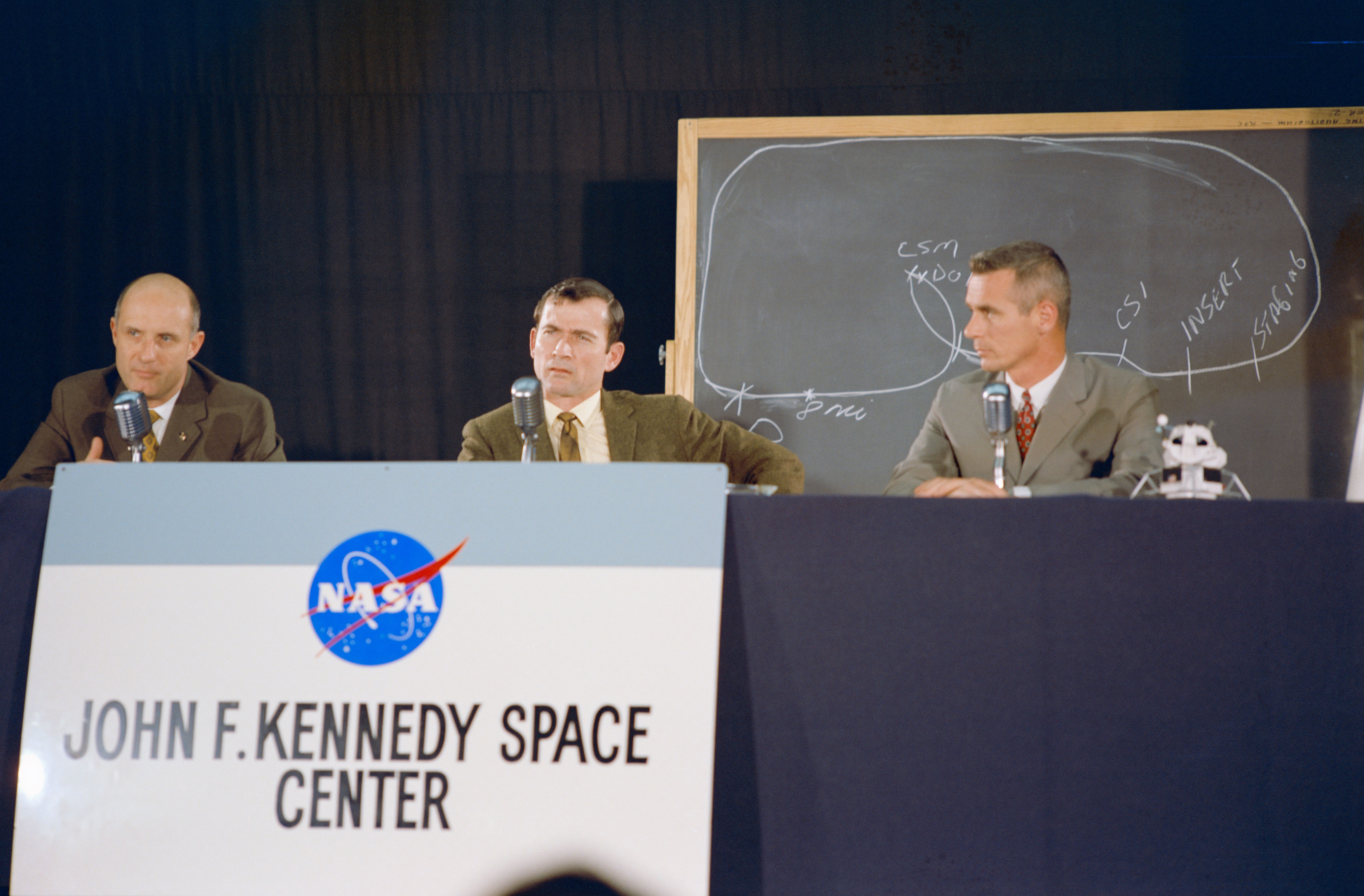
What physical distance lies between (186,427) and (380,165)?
3.78 feet

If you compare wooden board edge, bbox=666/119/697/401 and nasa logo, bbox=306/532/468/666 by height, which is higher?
wooden board edge, bbox=666/119/697/401

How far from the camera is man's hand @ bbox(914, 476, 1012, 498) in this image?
137 cm

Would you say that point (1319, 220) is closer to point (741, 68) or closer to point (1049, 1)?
point (1049, 1)

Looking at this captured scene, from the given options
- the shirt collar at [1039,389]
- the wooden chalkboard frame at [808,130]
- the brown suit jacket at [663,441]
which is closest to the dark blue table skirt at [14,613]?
the brown suit jacket at [663,441]

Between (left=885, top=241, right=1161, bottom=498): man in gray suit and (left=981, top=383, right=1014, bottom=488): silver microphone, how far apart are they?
40 cm

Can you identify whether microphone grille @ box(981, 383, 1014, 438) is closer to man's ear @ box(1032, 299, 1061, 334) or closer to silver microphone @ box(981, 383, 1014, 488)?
silver microphone @ box(981, 383, 1014, 488)

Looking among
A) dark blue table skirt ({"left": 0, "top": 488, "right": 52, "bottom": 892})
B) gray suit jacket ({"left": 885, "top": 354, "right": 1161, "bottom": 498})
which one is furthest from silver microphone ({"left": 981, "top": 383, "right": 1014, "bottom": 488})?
dark blue table skirt ({"left": 0, "top": 488, "right": 52, "bottom": 892})

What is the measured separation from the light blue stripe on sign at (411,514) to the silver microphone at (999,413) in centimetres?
48

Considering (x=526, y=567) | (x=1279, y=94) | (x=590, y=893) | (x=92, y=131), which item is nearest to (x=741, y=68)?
(x=1279, y=94)

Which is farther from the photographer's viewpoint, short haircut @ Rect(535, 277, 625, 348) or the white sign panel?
short haircut @ Rect(535, 277, 625, 348)

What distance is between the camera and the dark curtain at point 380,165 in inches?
129

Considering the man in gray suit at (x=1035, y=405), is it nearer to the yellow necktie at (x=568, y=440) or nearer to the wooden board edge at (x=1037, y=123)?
the wooden board edge at (x=1037, y=123)

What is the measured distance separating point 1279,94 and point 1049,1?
0.75 meters

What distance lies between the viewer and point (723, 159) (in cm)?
285
